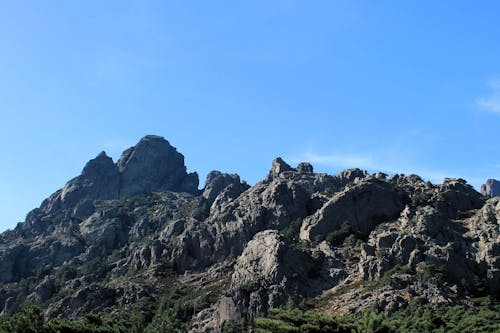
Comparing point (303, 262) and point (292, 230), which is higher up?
point (292, 230)

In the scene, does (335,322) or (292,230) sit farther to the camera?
(292,230)

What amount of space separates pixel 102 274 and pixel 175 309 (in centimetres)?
5401

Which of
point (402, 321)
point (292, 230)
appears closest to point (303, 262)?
point (292, 230)

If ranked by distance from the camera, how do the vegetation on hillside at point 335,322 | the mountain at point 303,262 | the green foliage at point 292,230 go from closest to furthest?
the vegetation on hillside at point 335,322, the mountain at point 303,262, the green foliage at point 292,230

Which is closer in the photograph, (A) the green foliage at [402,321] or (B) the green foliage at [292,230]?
(A) the green foliage at [402,321]

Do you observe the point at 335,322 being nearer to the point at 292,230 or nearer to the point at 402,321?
the point at 402,321

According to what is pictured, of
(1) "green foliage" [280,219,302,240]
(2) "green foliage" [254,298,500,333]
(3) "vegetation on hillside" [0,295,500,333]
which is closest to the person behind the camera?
(2) "green foliage" [254,298,500,333]

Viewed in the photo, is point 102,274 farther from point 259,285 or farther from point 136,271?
point 259,285

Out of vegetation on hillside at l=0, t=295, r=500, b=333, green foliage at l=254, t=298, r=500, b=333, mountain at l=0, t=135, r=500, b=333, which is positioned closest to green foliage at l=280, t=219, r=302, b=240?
mountain at l=0, t=135, r=500, b=333

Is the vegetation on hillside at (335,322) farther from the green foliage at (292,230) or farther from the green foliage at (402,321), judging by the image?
the green foliage at (292,230)

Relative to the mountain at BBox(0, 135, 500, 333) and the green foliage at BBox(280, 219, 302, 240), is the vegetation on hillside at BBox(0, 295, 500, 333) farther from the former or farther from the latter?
the green foliage at BBox(280, 219, 302, 240)

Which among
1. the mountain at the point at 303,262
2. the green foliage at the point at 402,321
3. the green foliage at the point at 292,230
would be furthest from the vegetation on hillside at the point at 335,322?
the green foliage at the point at 292,230

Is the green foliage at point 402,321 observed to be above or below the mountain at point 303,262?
below

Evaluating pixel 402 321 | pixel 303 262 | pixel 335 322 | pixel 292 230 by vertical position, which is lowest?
pixel 335 322
